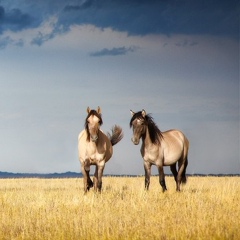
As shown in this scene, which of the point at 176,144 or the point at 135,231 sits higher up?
the point at 176,144

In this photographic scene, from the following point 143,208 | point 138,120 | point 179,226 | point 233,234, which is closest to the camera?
point 233,234

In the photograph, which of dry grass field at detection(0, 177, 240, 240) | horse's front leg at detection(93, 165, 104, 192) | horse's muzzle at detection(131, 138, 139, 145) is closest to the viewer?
dry grass field at detection(0, 177, 240, 240)

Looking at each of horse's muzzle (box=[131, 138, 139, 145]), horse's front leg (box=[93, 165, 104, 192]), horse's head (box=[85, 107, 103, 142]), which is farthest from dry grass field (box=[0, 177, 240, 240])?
horse's muzzle (box=[131, 138, 139, 145])

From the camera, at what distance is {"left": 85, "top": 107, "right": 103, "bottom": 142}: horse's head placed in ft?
52.2

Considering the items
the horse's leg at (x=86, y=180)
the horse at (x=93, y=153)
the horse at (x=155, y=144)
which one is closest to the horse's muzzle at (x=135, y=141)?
the horse at (x=155, y=144)

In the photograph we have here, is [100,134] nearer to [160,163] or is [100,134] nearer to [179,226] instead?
[160,163]

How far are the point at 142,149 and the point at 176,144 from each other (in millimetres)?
1709

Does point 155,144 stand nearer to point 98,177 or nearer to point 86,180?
point 98,177

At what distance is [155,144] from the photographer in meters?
17.3

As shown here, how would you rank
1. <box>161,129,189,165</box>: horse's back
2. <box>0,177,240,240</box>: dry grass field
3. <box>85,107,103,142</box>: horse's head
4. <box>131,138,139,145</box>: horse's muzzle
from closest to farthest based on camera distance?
1. <box>0,177,240,240</box>: dry grass field
2. <box>85,107,103,142</box>: horse's head
3. <box>131,138,139,145</box>: horse's muzzle
4. <box>161,129,189,165</box>: horse's back

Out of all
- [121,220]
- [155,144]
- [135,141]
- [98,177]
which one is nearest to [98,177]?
[98,177]

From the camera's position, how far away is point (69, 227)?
1002 centimetres

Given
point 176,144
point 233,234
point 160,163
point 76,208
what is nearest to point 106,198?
point 76,208

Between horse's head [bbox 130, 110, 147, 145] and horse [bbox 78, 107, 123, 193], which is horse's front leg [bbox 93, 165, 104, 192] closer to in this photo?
horse [bbox 78, 107, 123, 193]
